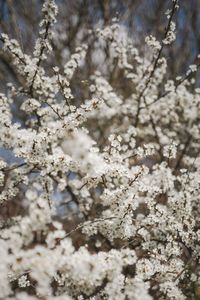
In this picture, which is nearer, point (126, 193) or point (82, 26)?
point (126, 193)

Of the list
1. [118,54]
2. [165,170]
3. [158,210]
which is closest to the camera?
[158,210]

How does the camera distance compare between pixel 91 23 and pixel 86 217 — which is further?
pixel 91 23

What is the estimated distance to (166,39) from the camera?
4.96 metres

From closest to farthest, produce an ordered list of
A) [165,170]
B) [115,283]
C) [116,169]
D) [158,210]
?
[115,283] < [116,169] < [158,210] < [165,170]

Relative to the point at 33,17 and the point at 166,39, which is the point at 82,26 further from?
the point at 166,39

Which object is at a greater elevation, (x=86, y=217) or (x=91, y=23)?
(x=91, y=23)

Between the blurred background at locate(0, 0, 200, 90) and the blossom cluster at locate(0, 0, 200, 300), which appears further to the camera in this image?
the blurred background at locate(0, 0, 200, 90)

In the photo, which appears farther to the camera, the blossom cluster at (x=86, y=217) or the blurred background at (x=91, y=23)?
the blurred background at (x=91, y=23)

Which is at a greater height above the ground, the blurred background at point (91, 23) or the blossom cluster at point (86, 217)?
the blurred background at point (91, 23)

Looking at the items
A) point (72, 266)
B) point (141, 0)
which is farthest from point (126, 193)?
point (141, 0)

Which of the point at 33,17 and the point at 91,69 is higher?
the point at 33,17

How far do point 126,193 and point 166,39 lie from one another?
7.26 ft

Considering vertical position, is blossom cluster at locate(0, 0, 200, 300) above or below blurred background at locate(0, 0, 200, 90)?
below

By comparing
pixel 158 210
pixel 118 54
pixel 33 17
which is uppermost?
pixel 33 17
